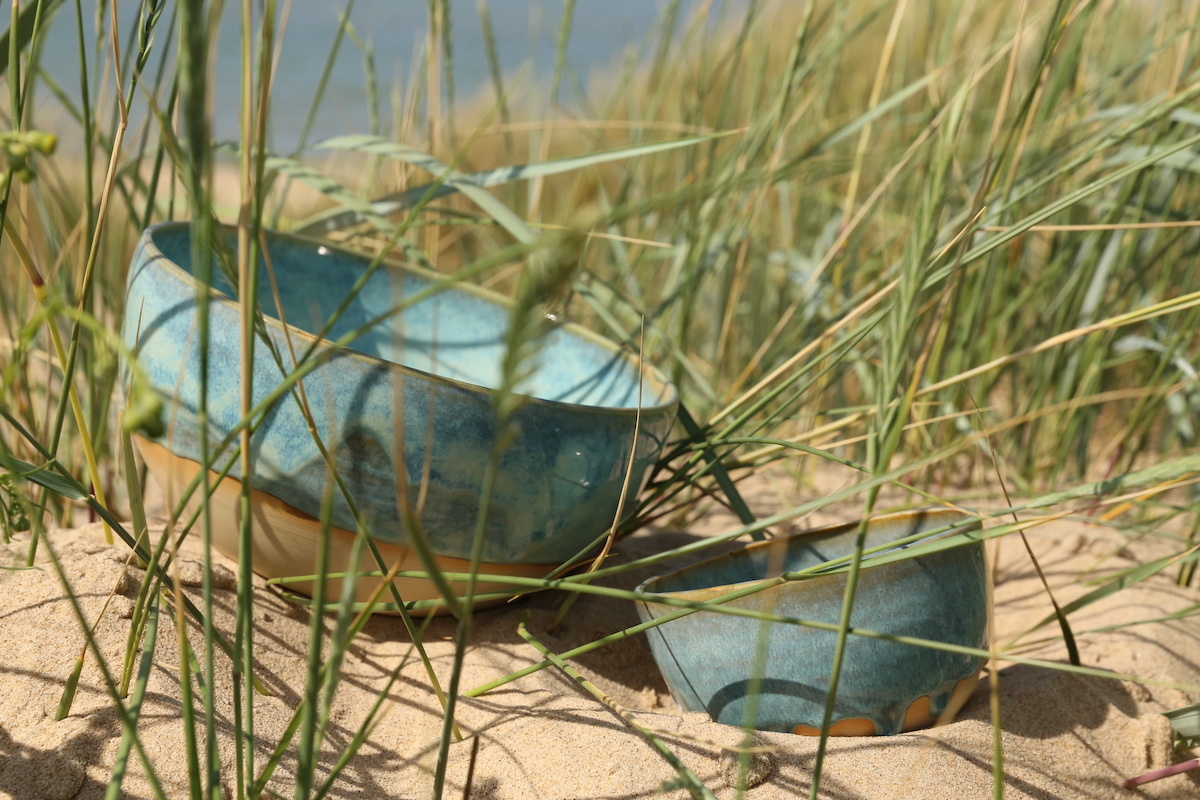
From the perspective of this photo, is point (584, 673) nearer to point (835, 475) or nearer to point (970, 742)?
point (970, 742)

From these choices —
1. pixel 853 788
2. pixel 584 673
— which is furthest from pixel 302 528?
pixel 853 788

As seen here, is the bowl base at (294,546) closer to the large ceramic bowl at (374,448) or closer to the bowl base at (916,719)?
the large ceramic bowl at (374,448)

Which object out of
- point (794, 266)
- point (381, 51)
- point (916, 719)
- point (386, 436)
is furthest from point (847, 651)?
point (381, 51)

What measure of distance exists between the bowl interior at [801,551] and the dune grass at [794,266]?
0.23 feet

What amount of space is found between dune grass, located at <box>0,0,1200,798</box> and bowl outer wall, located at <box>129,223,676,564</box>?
0.14ft

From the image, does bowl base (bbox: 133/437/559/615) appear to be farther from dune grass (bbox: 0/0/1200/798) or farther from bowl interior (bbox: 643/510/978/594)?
bowl interior (bbox: 643/510/978/594)

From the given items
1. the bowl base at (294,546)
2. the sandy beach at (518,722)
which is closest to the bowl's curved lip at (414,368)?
the bowl base at (294,546)

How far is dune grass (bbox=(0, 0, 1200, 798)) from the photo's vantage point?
73 centimetres

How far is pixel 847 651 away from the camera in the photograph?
0.82 meters

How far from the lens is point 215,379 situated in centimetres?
85

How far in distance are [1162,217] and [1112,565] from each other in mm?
509

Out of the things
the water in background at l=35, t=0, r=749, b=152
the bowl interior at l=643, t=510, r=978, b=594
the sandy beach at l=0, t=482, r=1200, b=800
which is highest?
the water in background at l=35, t=0, r=749, b=152

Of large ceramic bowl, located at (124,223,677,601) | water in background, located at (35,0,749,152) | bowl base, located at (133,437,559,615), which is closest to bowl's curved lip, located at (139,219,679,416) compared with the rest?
large ceramic bowl, located at (124,223,677,601)

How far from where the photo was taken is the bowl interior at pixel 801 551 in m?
0.97
